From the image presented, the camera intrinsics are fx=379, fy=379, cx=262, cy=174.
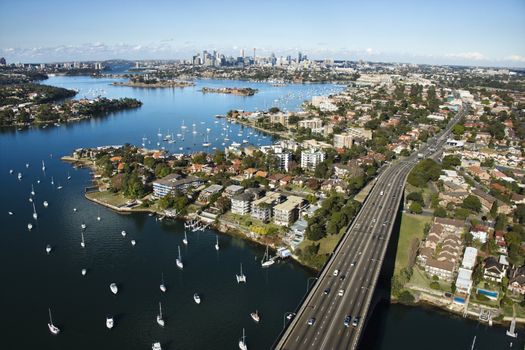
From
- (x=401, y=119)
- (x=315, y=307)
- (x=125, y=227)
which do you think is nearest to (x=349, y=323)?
(x=315, y=307)

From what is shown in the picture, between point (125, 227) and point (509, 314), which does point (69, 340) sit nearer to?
point (125, 227)

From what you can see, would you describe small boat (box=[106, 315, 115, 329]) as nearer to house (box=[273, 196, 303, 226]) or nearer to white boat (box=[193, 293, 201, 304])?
white boat (box=[193, 293, 201, 304])

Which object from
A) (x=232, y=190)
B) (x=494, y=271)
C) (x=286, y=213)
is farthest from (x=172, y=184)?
(x=494, y=271)

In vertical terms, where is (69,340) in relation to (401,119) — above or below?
below

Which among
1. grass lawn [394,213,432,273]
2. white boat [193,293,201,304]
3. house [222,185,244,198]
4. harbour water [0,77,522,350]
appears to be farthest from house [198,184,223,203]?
grass lawn [394,213,432,273]

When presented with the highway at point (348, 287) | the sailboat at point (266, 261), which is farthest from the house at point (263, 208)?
the highway at point (348, 287)

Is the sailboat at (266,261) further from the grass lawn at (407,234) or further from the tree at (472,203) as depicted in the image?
the tree at (472,203)

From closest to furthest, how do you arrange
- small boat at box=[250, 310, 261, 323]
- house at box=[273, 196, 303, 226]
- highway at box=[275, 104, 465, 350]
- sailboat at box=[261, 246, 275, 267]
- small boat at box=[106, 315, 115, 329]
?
1. highway at box=[275, 104, 465, 350]
2. small boat at box=[106, 315, 115, 329]
3. small boat at box=[250, 310, 261, 323]
4. sailboat at box=[261, 246, 275, 267]
5. house at box=[273, 196, 303, 226]
